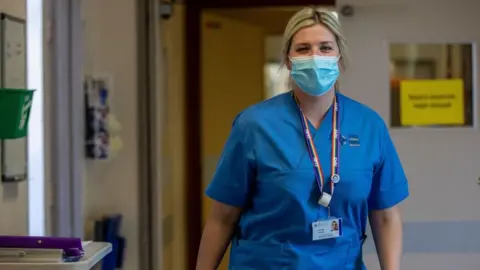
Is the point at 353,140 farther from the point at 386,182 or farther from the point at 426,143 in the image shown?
the point at 426,143

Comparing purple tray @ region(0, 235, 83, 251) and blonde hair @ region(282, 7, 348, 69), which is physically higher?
blonde hair @ region(282, 7, 348, 69)

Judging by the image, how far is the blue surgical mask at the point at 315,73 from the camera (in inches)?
73.2

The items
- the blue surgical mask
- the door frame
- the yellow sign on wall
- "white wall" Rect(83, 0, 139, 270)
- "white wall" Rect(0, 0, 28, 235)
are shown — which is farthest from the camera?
the door frame

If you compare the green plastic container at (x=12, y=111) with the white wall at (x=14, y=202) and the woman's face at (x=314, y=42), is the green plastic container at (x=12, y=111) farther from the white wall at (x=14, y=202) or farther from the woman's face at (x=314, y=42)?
→ the woman's face at (x=314, y=42)

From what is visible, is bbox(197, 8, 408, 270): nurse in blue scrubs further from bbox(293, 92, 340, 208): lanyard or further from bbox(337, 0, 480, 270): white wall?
A: bbox(337, 0, 480, 270): white wall

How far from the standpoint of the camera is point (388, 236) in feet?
6.32

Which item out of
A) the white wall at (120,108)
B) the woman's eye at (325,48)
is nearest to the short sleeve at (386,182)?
the woman's eye at (325,48)

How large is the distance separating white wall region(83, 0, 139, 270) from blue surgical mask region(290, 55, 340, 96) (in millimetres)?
1379

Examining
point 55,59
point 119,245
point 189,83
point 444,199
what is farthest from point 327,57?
point 189,83

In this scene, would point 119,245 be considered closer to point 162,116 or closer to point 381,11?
point 162,116

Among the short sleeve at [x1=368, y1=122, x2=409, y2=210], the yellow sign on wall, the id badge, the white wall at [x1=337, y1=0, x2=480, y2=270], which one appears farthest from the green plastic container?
the yellow sign on wall

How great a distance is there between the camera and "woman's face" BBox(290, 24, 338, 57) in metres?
1.87

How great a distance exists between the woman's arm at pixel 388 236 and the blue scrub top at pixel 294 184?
0.03 m

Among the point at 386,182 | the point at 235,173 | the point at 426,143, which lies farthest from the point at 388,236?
the point at 426,143
